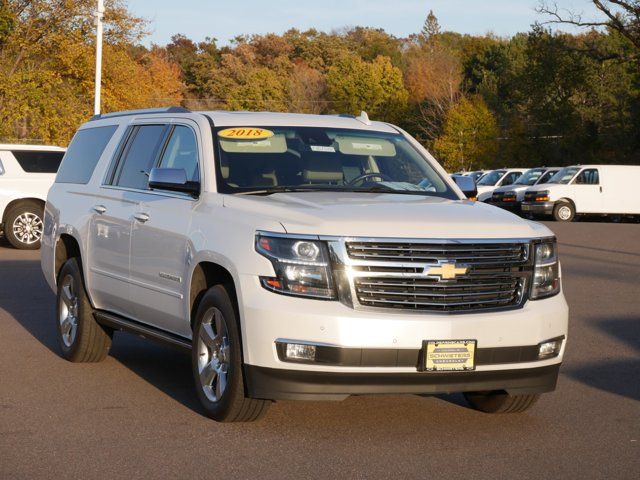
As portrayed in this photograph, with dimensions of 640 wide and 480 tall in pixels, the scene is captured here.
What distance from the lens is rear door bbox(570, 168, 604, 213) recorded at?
40.9 m

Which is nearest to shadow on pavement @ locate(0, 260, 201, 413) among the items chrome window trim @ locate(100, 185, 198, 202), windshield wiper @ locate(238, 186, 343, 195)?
chrome window trim @ locate(100, 185, 198, 202)

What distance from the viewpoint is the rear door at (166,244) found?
775 cm

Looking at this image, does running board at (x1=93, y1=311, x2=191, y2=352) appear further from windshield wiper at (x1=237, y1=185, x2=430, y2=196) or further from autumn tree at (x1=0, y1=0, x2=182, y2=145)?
autumn tree at (x1=0, y1=0, x2=182, y2=145)

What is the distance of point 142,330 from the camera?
8.42 metres

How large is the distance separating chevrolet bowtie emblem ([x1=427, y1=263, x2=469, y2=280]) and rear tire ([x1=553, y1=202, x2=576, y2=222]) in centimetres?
3440

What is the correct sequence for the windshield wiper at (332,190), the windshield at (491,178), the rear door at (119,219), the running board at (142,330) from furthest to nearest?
the windshield at (491,178)
the rear door at (119,219)
the running board at (142,330)
the windshield wiper at (332,190)

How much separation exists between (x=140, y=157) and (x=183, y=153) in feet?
2.45

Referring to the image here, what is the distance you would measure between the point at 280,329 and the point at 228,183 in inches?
59.5

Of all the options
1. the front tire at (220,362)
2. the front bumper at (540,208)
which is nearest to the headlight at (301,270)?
the front tire at (220,362)

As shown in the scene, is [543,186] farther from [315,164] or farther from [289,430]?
[289,430]

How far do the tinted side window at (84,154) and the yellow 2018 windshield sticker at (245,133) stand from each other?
5.92 ft

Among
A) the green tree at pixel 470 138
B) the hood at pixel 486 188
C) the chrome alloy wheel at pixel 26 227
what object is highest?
the chrome alloy wheel at pixel 26 227

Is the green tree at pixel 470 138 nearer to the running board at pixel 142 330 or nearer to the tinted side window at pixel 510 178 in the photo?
the tinted side window at pixel 510 178

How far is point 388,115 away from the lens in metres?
A: 110
